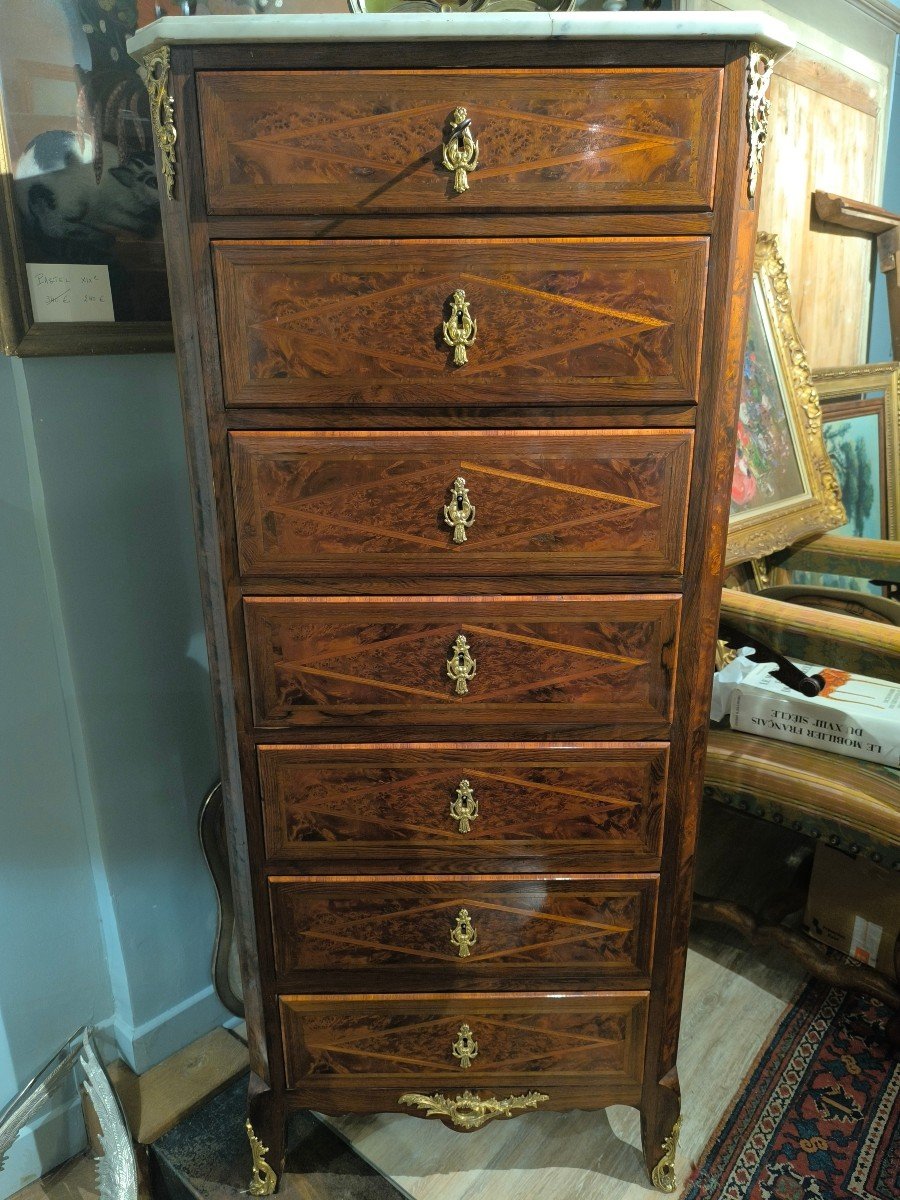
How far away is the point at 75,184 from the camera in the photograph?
1219mm

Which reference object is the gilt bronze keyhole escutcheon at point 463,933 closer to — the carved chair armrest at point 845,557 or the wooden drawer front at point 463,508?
the wooden drawer front at point 463,508

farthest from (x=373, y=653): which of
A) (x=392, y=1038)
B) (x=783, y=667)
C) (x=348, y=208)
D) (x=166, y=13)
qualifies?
(x=166, y=13)

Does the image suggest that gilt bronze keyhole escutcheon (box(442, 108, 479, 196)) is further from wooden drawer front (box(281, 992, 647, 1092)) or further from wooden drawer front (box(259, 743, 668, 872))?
wooden drawer front (box(281, 992, 647, 1092))

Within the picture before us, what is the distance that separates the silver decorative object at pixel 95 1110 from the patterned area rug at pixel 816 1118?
0.92 metres

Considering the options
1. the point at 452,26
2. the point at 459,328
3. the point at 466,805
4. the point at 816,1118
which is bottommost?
the point at 816,1118

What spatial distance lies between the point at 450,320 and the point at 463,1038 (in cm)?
103

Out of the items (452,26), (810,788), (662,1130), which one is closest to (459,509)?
(452,26)

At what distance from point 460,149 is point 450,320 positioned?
0.18 meters

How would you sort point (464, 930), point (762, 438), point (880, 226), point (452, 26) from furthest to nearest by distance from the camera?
point (880, 226)
point (762, 438)
point (464, 930)
point (452, 26)

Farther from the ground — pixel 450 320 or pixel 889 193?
pixel 889 193

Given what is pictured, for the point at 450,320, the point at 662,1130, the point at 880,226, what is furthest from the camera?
the point at 880,226

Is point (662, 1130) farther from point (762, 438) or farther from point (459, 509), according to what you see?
point (762, 438)

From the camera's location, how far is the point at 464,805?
3.80ft

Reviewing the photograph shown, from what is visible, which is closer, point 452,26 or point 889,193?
point 452,26
